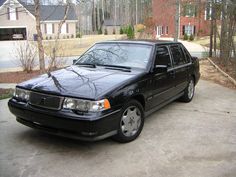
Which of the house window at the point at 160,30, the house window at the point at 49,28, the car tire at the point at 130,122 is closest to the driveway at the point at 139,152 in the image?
the car tire at the point at 130,122

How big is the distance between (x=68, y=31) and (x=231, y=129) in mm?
52406

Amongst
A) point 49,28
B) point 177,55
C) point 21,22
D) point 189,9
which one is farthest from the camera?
point 49,28

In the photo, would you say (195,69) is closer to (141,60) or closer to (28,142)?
(141,60)

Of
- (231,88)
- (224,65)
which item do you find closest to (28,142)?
(231,88)

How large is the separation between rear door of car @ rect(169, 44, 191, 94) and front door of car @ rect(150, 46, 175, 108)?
0.24 meters

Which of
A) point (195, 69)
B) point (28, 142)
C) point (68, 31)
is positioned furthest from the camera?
point (68, 31)

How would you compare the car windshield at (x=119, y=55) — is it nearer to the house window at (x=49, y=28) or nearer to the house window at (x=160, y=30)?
the house window at (x=160, y=30)

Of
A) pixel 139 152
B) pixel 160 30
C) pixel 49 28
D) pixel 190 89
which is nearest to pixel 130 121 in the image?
pixel 139 152

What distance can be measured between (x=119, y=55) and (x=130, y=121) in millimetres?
1482

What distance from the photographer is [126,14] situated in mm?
81688

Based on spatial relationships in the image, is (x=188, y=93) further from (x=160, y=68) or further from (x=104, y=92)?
(x=104, y=92)

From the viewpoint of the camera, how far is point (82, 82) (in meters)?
4.70

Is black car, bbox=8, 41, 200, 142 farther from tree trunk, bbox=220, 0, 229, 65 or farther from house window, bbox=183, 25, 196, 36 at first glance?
house window, bbox=183, 25, 196, 36

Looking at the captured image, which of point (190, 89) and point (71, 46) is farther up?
point (71, 46)
